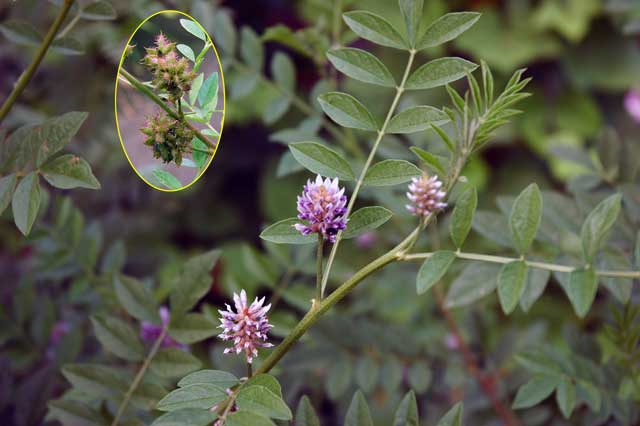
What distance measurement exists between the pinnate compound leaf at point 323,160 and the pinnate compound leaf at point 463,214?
8 cm

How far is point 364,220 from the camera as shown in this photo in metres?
0.47

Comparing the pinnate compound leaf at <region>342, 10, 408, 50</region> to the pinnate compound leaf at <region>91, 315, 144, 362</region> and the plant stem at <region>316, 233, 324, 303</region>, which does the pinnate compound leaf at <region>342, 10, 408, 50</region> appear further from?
the pinnate compound leaf at <region>91, 315, 144, 362</region>

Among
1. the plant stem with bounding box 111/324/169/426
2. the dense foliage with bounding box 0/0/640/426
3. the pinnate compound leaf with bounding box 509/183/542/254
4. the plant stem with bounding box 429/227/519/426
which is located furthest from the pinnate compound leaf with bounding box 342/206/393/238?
the plant stem with bounding box 429/227/519/426

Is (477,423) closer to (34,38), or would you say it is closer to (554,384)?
(554,384)

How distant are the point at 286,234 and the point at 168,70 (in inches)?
5.5

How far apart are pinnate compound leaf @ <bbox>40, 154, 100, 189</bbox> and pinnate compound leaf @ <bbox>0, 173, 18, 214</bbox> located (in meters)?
0.02

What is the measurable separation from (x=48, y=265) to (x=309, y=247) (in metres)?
0.28

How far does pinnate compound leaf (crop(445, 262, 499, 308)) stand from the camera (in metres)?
0.58

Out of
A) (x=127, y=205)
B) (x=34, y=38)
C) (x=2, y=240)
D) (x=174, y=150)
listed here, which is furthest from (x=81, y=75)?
(x=174, y=150)

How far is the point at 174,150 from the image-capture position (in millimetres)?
518

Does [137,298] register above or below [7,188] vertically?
below

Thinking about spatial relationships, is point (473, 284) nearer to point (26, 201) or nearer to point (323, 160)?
point (323, 160)

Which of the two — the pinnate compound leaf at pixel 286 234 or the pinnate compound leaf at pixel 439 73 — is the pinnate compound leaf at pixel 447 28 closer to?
the pinnate compound leaf at pixel 439 73

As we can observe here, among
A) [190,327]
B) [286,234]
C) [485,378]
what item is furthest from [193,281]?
[485,378]
